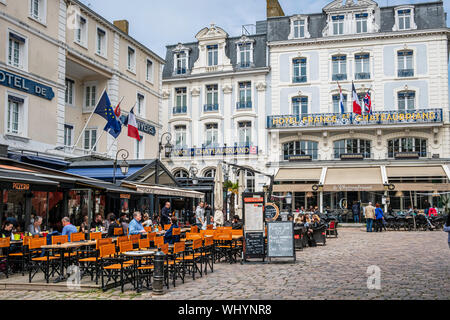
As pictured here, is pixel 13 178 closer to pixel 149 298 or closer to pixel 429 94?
pixel 149 298

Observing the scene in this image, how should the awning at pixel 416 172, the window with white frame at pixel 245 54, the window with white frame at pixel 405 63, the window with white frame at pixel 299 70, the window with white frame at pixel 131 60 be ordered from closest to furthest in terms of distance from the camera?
the window with white frame at pixel 131 60 → the awning at pixel 416 172 → the window with white frame at pixel 405 63 → the window with white frame at pixel 299 70 → the window with white frame at pixel 245 54

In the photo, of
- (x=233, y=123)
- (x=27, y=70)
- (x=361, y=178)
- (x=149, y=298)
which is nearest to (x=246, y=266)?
(x=149, y=298)

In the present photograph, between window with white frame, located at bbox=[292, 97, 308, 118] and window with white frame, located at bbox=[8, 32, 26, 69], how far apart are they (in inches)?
716

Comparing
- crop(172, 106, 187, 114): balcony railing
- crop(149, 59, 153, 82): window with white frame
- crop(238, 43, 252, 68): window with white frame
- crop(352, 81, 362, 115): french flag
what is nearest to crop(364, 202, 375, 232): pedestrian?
crop(352, 81, 362, 115): french flag

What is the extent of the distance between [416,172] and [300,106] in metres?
8.49

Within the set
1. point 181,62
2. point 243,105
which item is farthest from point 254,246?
point 181,62

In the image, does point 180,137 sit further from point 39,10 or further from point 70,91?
point 39,10

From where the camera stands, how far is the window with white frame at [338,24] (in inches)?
1245

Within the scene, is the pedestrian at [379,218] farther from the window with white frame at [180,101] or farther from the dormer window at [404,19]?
the window with white frame at [180,101]

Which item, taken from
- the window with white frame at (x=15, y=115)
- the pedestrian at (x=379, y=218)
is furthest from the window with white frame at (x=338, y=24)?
the window with white frame at (x=15, y=115)

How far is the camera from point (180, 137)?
34.6m

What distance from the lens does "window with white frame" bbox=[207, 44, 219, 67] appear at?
1351 inches

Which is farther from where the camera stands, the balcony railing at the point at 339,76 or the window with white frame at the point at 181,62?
the window with white frame at the point at 181,62

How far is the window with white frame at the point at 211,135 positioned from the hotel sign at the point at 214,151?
0.51 metres
